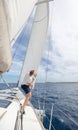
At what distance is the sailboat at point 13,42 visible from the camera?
218cm

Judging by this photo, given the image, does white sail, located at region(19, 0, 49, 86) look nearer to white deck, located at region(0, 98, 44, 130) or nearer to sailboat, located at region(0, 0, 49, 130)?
sailboat, located at region(0, 0, 49, 130)

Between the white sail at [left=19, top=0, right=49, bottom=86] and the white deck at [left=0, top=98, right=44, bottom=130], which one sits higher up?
the white sail at [left=19, top=0, right=49, bottom=86]

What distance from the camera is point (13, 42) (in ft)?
13.8

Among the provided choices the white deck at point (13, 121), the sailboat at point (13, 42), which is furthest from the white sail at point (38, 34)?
the white deck at point (13, 121)

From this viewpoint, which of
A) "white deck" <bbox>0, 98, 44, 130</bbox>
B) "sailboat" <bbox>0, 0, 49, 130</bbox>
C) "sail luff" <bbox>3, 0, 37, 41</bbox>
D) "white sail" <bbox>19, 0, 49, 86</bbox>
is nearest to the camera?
"sailboat" <bbox>0, 0, 49, 130</bbox>

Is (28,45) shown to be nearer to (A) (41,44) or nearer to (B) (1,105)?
(A) (41,44)

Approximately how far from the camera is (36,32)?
1019cm

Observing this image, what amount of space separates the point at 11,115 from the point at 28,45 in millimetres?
5347

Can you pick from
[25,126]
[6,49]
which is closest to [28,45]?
[25,126]

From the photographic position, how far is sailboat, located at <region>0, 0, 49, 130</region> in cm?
218

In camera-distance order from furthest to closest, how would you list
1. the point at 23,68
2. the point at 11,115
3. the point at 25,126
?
A: the point at 23,68 < the point at 11,115 < the point at 25,126

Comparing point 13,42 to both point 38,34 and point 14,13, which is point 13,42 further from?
point 38,34

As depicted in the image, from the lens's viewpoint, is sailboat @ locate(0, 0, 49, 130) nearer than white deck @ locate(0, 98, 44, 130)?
Yes

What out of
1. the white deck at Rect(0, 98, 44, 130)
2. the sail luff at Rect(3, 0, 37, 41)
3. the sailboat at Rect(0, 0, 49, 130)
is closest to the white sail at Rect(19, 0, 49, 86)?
the sailboat at Rect(0, 0, 49, 130)
